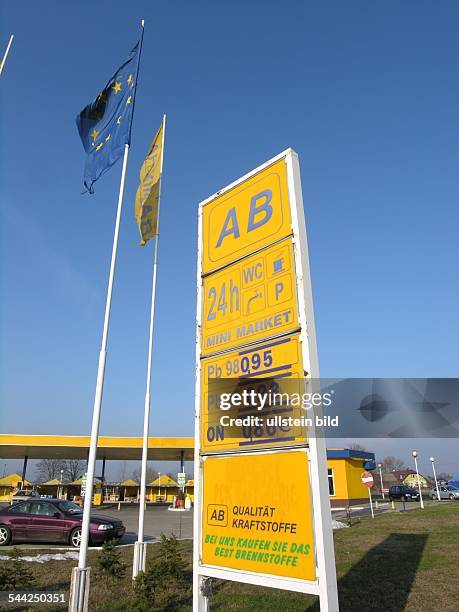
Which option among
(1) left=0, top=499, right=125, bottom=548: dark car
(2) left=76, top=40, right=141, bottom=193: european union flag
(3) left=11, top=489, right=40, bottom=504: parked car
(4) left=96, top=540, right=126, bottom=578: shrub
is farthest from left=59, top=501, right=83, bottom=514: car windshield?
(3) left=11, top=489, right=40, bottom=504: parked car

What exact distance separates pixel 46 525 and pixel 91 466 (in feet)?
32.7

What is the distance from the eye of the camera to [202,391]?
5.25 m

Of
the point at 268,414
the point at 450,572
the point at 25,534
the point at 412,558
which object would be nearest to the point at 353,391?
the point at 412,558

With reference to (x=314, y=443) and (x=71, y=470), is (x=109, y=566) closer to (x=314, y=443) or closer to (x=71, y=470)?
(x=314, y=443)

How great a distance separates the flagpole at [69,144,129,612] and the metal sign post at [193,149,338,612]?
69.2 inches

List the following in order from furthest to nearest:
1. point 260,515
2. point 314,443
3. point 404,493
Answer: point 404,493
point 260,515
point 314,443

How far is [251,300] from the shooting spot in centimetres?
505

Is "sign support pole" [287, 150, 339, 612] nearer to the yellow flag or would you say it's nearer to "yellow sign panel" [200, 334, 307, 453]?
"yellow sign panel" [200, 334, 307, 453]

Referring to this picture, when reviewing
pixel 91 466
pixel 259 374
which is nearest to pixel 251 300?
pixel 259 374

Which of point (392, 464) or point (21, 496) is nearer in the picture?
point (21, 496)

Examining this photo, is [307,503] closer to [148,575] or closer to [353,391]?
[148,575]

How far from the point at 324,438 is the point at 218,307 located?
2.10 m

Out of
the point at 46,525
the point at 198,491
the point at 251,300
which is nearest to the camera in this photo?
the point at 198,491

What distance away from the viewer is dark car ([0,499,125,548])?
1434cm
